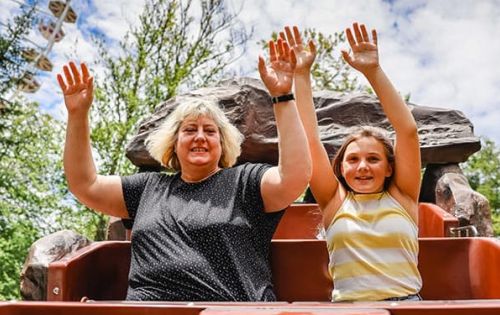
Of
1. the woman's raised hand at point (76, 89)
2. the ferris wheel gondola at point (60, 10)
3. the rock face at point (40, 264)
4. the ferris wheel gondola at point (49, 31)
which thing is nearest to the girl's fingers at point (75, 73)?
the woman's raised hand at point (76, 89)

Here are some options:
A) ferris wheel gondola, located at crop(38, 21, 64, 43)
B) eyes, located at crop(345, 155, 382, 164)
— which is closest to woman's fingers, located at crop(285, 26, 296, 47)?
eyes, located at crop(345, 155, 382, 164)

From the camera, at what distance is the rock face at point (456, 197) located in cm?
392

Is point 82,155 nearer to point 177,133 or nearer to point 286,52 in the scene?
point 177,133

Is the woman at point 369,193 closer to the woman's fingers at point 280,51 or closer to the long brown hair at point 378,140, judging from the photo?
the long brown hair at point 378,140

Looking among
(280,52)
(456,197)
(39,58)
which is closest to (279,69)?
(280,52)

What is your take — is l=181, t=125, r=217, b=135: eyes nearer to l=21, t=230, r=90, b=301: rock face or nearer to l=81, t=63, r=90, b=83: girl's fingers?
l=81, t=63, r=90, b=83: girl's fingers

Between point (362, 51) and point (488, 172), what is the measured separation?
54.4ft

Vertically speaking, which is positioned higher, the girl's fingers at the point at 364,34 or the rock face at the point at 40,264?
the girl's fingers at the point at 364,34

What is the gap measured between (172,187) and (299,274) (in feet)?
1.99

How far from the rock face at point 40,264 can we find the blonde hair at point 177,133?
164 centimetres

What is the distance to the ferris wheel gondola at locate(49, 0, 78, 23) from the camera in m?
12.6

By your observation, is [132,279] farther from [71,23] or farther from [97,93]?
[71,23]

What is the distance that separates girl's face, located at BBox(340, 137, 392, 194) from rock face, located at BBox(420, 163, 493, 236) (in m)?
2.32

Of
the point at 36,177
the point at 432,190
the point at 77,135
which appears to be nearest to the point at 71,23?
the point at 36,177
